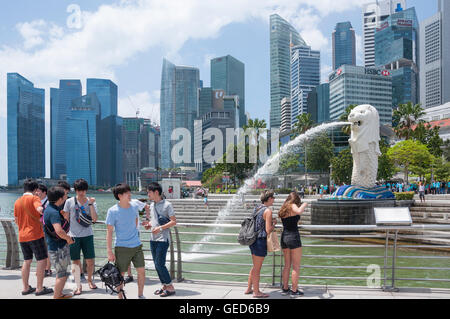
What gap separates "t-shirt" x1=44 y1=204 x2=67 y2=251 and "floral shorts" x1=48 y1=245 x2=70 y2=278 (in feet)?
0.21

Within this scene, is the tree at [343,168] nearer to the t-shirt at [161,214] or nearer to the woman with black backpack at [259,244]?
the woman with black backpack at [259,244]

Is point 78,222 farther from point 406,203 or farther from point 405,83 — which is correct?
point 405,83

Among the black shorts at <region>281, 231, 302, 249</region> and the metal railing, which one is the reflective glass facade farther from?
the black shorts at <region>281, 231, 302, 249</region>

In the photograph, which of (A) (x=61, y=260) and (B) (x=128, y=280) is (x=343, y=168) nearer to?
(B) (x=128, y=280)

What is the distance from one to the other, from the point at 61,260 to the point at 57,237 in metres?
0.37

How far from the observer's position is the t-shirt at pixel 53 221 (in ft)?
18.7

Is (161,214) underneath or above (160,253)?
above

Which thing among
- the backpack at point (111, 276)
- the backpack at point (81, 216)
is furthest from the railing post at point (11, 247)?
the backpack at point (111, 276)

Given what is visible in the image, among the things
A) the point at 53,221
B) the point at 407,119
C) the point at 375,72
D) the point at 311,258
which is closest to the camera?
the point at 53,221

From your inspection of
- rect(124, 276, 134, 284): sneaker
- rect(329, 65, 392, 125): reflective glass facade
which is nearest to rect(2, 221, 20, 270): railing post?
rect(124, 276, 134, 284): sneaker

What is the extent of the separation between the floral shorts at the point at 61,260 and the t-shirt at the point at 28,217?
64 cm

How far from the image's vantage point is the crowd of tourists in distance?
218 inches

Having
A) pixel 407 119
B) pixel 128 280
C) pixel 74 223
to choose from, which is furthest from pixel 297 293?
pixel 407 119

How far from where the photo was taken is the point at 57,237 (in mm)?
5855
